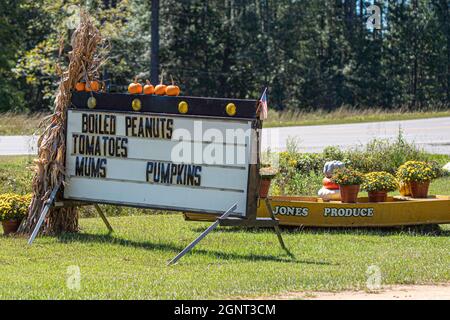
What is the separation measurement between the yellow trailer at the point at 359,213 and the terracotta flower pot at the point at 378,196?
1.37 ft

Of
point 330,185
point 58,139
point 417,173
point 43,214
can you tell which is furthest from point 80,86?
point 417,173

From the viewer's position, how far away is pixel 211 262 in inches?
457

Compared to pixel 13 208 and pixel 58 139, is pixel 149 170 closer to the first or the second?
pixel 58 139

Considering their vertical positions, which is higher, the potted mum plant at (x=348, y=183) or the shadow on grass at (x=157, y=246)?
the potted mum plant at (x=348, y=183)

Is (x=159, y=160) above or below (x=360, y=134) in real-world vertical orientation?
above

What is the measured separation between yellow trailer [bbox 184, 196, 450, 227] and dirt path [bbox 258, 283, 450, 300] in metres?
4.59

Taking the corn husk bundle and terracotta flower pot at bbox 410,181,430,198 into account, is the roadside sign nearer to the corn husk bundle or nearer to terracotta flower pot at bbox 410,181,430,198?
the corn husk bundle

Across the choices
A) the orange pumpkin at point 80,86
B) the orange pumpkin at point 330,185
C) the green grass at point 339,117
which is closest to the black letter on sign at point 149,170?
the orange pumpkin at point 80,86

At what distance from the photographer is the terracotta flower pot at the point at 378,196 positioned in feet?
49.3

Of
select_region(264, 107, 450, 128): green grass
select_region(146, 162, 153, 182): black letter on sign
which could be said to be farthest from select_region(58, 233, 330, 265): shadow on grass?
select_region(264, 107, 450, 128): green grass

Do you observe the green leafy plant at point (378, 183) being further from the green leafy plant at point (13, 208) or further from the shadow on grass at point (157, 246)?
the green leafy plant at point (13, 208)

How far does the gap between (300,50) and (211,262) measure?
48.9 metres

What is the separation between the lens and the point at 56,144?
1382 centimetres

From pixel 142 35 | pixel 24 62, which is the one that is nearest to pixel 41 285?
pixel 24 62
